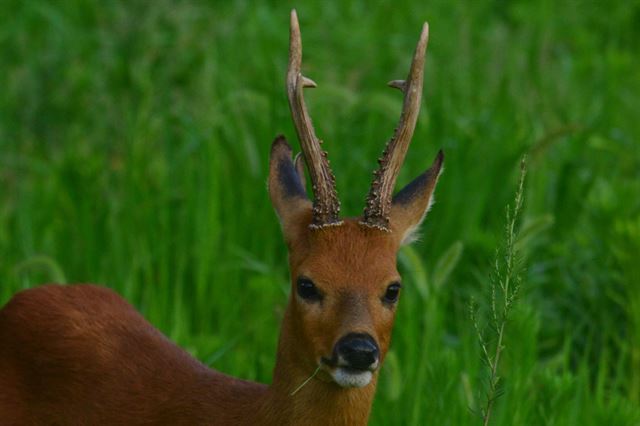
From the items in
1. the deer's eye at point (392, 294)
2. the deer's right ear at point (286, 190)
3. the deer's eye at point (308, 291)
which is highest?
the deer's right ear at point (286, 190)

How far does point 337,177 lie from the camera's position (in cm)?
605

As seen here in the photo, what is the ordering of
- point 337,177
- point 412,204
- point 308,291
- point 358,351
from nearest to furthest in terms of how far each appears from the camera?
point 358,351 < point 308,291 < point 412,204 < point 337,177

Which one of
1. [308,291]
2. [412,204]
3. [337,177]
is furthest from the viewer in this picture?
[337,177]

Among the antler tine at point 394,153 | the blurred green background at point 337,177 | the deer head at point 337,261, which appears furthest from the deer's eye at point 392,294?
the blurred green background at point 337,177

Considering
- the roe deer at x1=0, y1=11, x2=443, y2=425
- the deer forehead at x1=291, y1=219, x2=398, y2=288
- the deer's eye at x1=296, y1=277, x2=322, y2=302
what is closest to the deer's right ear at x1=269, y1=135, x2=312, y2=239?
the roe deer at x1=0, y1=11, x2=443, y2=425

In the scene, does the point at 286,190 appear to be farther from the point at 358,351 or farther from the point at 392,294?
the point at 358,351

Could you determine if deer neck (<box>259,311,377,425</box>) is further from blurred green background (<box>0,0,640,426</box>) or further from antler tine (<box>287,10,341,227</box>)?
blurred green background (<box>0,0,640,426</box>)

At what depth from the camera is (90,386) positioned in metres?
4.05

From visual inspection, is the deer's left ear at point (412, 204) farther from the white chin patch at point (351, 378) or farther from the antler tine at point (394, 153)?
the white chin patch at point (351, 378)

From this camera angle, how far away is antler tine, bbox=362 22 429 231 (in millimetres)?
3799

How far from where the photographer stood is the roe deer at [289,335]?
370 cm

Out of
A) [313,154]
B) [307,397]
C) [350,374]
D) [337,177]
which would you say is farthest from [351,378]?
[337,177]

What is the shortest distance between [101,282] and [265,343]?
0.73 metres

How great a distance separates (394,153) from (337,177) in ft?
7.32
